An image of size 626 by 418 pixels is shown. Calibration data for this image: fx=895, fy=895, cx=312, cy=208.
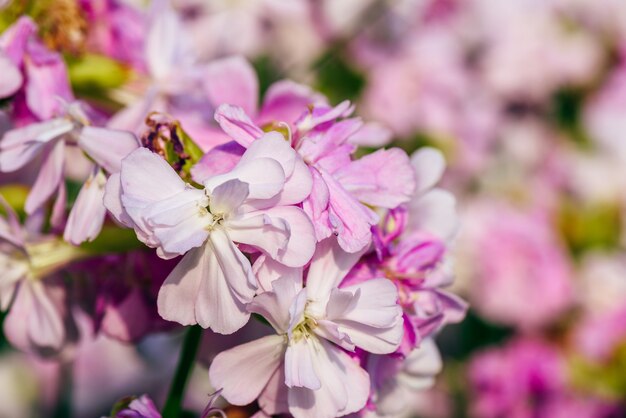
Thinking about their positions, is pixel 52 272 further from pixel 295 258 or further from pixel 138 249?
pixel 295 258

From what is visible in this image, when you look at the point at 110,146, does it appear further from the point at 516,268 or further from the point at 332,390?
the point at 516,268

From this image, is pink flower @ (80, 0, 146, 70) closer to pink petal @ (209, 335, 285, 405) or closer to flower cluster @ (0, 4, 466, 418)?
flower cluster @ (0, 4, 466, 418)

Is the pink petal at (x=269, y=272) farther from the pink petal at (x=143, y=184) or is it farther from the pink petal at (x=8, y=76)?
the pink petal at (x=8, y=76)

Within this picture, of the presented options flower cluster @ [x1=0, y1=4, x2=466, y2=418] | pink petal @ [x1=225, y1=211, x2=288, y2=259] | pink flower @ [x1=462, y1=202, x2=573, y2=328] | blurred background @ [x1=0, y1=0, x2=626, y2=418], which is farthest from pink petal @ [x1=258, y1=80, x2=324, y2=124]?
pink flower @ [x1=462, y1=202, x2=573, y2=328]

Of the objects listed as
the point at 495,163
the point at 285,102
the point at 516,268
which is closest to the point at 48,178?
the point at 285,102

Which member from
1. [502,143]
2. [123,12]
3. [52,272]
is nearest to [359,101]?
[502,143]

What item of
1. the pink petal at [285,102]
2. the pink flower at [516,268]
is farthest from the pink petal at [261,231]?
the pink flower at [516,268]
